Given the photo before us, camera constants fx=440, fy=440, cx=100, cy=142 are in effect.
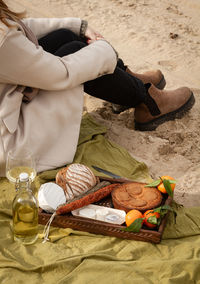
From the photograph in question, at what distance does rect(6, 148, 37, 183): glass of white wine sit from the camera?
2.30 m

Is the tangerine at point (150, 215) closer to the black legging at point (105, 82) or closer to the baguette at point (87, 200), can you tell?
the baguette at point (87, 200)

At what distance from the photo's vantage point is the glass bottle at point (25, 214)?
6.50ft

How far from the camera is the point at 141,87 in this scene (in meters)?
3.05

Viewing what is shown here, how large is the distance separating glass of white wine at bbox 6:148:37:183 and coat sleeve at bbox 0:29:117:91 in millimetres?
414

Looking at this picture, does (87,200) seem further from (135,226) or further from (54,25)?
(54,25)

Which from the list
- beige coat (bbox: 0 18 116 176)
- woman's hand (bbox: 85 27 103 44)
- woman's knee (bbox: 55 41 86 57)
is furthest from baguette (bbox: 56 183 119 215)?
woman's hand (bbox: 85 27 103 44)

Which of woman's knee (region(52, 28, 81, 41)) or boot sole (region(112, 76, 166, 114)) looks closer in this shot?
woman's knee (region(52, 28, 81, 41))

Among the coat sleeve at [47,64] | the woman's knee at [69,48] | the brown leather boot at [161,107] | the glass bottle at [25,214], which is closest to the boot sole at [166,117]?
the brown leather boot at [161,107]

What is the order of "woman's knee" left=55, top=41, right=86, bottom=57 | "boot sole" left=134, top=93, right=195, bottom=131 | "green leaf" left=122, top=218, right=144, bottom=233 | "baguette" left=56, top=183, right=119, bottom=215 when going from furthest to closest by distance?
"boot sole" left=134, top=93, right=195, bottom=131 < "woman's knee" left=55, top=41, right=86, bottom=57 < "baguette" left=56, top=183, right=119, bottom=215 < "green leaf" left=122, top=218, right=144, bottom=233

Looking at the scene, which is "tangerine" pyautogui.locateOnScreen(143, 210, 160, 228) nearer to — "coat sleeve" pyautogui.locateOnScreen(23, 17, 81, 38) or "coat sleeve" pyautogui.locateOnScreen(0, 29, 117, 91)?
"coat sleeve" pyautogui.locateOnScreen(0, 29, 117, 91)

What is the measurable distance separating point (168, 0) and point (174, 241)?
4173mm

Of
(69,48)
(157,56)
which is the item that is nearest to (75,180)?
(69,48)

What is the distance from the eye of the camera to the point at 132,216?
2.09 meters

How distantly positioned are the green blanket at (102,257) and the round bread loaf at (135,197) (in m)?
0.16
